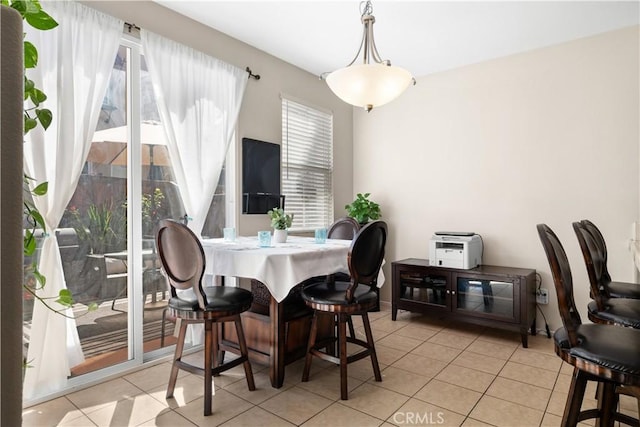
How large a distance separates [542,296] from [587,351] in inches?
101

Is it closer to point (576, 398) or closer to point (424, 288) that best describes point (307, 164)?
point (424, 288)

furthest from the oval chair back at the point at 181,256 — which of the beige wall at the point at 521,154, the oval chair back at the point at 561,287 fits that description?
the beige wall at the point at 521,154

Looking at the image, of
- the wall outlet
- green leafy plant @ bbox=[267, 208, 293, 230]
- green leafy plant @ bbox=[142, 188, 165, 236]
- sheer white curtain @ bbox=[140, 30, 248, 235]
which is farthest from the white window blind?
the wall outlet

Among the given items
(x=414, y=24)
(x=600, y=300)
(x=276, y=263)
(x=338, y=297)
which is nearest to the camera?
(x=600, y=300)

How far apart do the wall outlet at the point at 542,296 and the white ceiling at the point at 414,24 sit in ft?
7.68

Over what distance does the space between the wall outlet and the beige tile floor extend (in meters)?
0.62

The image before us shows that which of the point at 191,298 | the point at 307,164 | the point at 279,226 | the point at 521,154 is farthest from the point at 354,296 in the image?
the point at 521,154

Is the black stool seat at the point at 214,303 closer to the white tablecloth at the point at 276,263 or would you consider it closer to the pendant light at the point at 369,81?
the white tablecloth at the point at 276,263

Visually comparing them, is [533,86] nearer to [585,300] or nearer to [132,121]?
[585,300]

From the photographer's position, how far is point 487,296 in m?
3.43

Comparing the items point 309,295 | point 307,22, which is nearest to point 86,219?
point 309,295

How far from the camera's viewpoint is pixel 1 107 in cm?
45

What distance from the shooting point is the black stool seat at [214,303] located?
2.08 m

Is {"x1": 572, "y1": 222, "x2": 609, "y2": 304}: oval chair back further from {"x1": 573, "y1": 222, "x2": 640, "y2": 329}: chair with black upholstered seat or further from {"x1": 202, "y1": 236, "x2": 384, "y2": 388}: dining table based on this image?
{"x1": 202, "y1": 236, "x2": 384, "y2": 388}: dining table
